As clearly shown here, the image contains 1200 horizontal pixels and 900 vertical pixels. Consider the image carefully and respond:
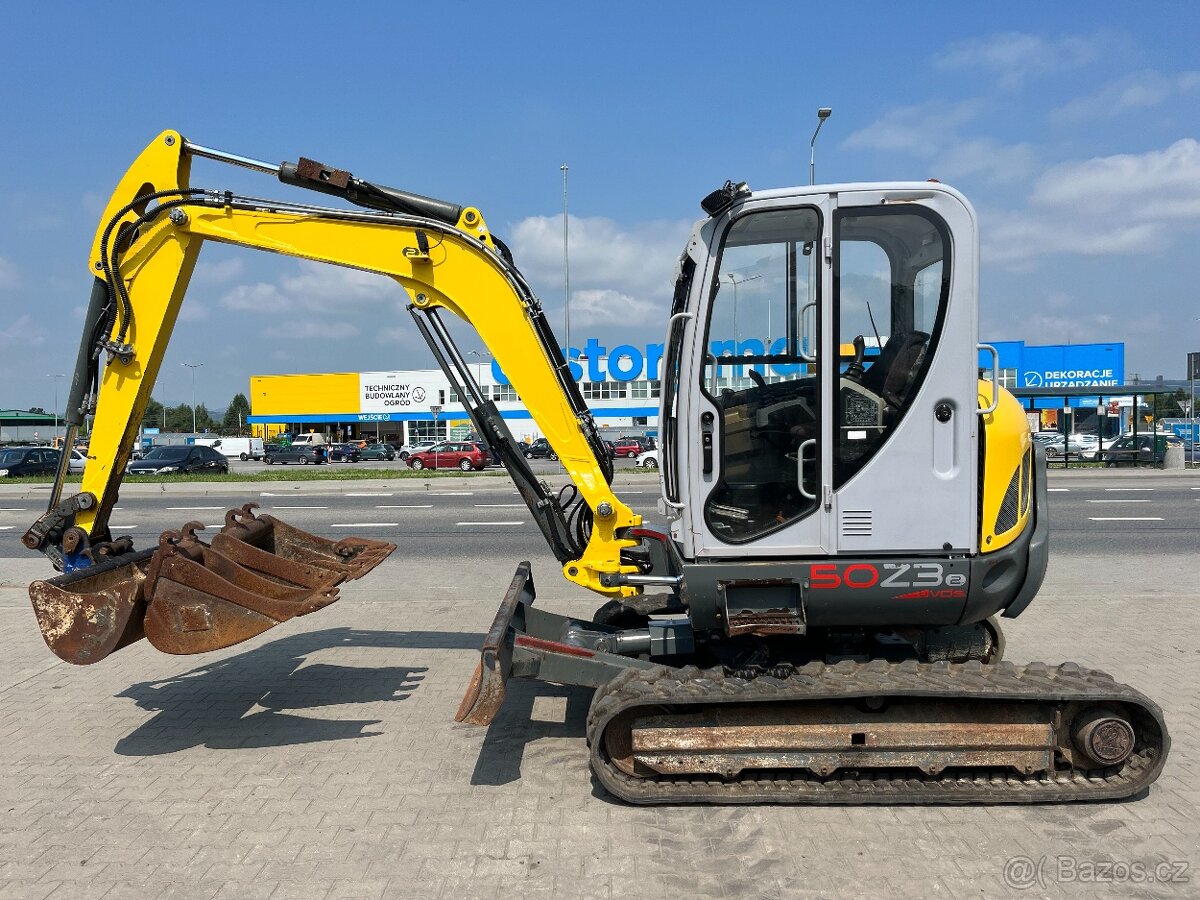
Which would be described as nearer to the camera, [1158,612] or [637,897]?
[637,897]

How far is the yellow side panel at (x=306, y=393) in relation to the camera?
2606 inches

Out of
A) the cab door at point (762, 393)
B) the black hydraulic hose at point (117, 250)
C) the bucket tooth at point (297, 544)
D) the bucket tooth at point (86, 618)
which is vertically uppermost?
the black hydraulic hose at point (117, 250)

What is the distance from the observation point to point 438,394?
6538 centimetres

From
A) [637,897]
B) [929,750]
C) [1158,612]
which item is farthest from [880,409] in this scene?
[1158,612]

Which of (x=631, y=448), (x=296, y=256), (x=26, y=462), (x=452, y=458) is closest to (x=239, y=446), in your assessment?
(x=452, y=458)

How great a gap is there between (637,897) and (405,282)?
11.6 feet

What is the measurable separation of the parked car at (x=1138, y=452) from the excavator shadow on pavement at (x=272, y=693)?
26708 mm

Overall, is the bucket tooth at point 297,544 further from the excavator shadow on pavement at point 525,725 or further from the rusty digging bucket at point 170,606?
the excavator shadow on pavement at point 525,725

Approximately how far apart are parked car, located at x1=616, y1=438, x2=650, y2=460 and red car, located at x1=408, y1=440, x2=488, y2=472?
731cm

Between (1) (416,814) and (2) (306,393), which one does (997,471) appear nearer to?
(1) (416,814)

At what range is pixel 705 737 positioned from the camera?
402 centimetres

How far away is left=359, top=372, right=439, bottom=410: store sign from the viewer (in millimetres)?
65000

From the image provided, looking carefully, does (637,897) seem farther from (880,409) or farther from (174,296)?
(174,296)

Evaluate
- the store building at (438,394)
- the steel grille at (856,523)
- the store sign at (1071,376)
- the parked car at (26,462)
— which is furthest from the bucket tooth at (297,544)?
the store sign at (1071,376)
